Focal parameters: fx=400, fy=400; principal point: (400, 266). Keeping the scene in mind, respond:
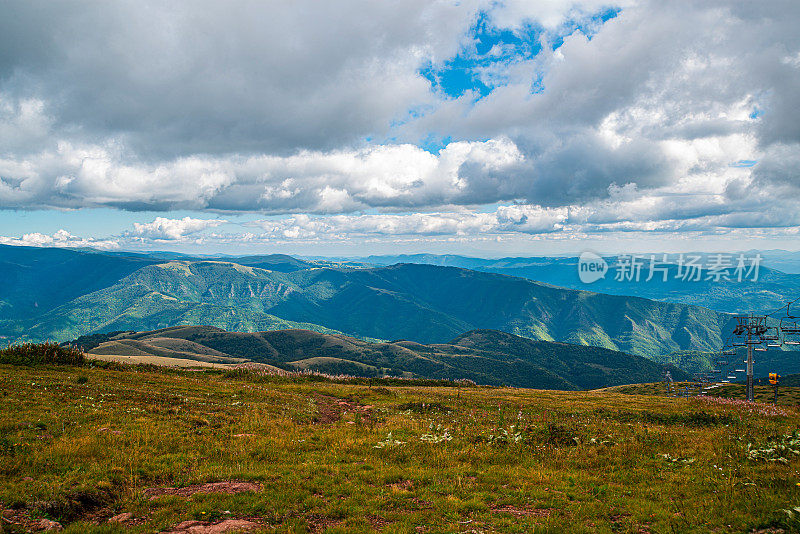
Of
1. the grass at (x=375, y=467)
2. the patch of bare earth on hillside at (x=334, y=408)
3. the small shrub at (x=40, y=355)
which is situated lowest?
the patch of bare earth on hillside at (x=334, y=408)

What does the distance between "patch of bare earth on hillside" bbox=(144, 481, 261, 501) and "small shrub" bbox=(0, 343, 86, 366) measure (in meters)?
37.9

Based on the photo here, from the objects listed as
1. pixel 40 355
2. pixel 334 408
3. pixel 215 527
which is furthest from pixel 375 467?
pixel 40 355

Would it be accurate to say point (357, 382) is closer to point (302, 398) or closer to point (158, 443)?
point (302, 398)

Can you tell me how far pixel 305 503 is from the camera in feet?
47.7

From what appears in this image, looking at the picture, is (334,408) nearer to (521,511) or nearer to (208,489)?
(208,489)

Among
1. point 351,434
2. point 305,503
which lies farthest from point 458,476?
point 351,434

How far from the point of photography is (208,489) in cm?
1563

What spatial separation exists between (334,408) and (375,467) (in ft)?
61.2

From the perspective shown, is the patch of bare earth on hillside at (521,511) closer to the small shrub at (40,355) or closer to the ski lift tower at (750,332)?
the small shrub at (40,355)

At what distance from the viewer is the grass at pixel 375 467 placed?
1344 centimetres

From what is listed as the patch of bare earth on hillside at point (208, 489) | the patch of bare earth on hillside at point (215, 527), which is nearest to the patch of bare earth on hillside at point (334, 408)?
the patch of bare earth on hillside at point (208, 489)

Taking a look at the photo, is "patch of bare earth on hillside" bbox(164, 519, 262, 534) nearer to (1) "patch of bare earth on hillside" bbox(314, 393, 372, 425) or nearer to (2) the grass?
(2) the grass

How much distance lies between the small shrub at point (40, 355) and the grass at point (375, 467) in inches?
447

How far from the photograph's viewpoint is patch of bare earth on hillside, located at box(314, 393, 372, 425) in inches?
1237
